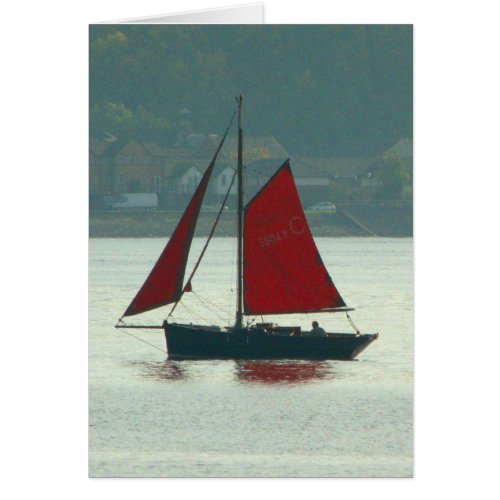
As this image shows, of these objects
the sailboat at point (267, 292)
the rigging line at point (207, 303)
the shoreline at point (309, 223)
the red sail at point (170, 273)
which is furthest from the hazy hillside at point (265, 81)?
the rigging line at point (207, 303)

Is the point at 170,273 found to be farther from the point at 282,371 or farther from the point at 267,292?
the point at 282,371

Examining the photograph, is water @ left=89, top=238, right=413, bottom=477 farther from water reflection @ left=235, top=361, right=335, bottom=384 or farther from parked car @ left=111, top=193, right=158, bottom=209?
parked car @ left=111, top=193, right=158, bottom=209

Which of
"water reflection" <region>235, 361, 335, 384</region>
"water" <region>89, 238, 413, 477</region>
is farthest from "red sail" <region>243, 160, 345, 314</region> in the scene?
"water reflection" <region>235, 361, 335, 384</region>

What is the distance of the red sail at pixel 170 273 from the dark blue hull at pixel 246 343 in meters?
0.65

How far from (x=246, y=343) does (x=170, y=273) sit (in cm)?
165

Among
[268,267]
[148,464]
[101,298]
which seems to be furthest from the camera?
[268,267]

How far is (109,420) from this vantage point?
20.7 meters

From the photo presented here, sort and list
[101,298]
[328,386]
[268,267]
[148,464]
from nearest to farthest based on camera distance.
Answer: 1. [148,464]
2. [101,298]
3. [328,386]
4. [268,267]

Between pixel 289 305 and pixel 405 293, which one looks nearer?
pixel 405 293

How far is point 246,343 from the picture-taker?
25.4 meters

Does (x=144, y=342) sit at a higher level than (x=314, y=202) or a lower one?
lower

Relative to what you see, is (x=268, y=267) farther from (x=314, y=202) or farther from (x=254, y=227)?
(x=314, y=202)

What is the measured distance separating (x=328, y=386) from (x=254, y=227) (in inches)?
134
